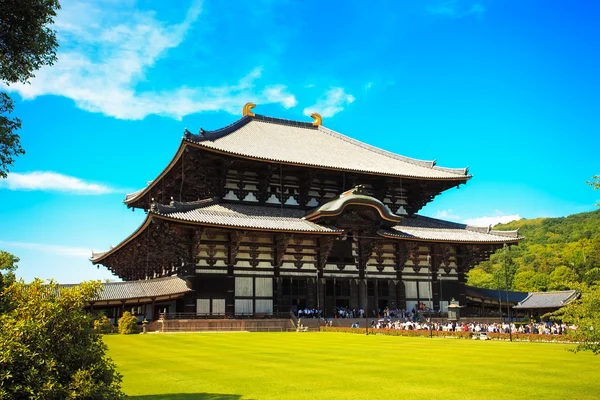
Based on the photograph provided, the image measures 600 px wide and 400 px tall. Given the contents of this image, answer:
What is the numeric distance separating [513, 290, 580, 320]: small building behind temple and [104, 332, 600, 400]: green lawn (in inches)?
1570

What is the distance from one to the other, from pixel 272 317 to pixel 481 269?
85630 millimetres

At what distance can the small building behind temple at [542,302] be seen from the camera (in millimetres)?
56688

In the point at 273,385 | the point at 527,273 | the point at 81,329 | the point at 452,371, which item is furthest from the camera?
the point at 527,273

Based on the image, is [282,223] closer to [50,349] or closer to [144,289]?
[144,289]

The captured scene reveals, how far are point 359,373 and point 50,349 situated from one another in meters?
8.57

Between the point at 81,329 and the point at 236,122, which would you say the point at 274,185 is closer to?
the point at 236,122

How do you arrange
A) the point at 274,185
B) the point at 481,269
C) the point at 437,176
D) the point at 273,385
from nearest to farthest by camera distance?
the point at 273,385, the point at 274,185, the point at 437,176, the point at 481,269

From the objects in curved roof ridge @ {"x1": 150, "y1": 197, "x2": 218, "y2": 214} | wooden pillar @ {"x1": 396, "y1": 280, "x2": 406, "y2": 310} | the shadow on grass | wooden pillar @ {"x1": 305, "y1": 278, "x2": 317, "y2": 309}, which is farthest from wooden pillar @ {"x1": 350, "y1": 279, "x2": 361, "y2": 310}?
the shadow on grass

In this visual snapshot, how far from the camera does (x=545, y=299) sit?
58062mm

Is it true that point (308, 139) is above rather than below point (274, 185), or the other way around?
above

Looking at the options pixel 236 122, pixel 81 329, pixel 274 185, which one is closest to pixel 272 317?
pixel 274 185

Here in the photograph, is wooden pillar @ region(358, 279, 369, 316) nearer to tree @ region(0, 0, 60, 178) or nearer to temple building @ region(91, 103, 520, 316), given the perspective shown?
temple building @ region(91, 103, 520, 316)

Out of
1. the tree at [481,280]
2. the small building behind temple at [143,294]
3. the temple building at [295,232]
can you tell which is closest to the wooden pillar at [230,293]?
the temple building at [295,232]

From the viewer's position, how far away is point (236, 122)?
51906mm
